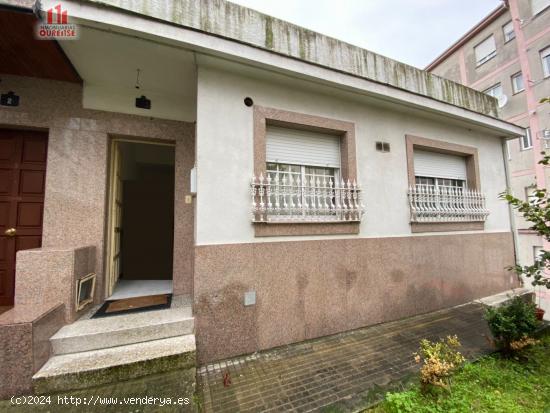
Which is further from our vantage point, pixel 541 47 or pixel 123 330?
pixel 541 47

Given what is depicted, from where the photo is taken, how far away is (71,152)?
3.64 meters

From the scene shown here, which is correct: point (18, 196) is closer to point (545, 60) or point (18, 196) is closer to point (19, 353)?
point (19, 353)

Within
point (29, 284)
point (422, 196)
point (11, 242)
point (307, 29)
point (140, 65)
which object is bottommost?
point (29, 284)

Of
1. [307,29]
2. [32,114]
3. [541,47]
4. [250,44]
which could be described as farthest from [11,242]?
[541,47]

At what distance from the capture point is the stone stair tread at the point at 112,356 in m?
2.34

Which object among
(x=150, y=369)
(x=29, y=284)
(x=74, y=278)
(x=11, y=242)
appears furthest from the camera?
(x=11, y=242)

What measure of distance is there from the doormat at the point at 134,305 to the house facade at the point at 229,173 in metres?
0.24

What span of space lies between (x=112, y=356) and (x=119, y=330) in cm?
28

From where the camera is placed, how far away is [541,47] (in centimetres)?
1117

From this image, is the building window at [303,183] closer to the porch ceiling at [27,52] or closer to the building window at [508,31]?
→ the porch ceiling at [27,52]

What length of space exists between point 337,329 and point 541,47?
1756cm

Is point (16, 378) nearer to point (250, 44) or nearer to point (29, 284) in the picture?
point (29, 284)

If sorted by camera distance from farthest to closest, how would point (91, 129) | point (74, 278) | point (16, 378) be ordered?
point (91, 129) → point (74, 278) → point (16, 378)

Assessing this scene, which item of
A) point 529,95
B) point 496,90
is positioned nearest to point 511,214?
point 529,95
